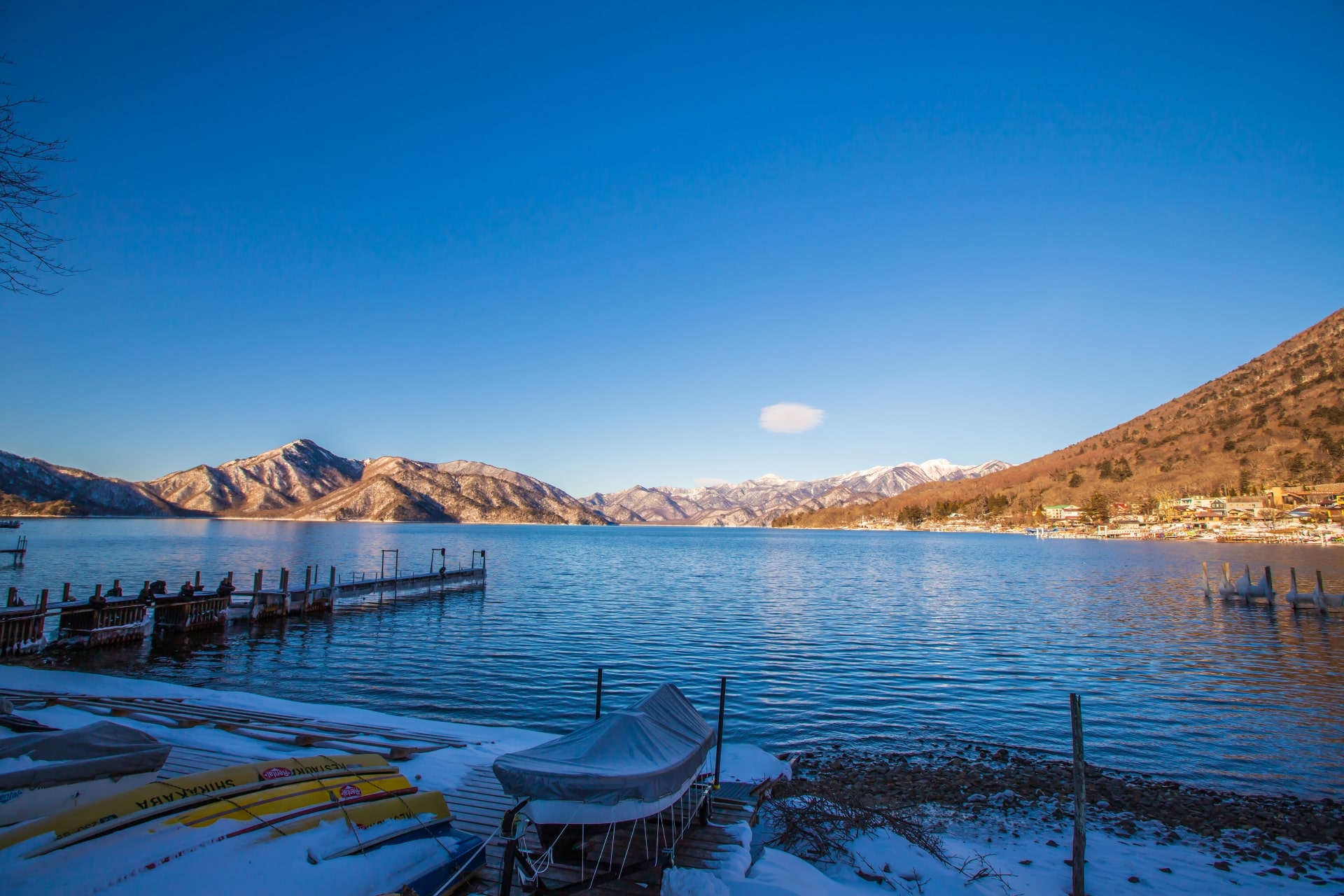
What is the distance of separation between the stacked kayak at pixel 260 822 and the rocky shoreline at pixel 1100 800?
7789 mm

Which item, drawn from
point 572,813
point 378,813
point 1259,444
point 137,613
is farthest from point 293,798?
point 1259,444

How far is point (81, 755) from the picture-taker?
31.4ft

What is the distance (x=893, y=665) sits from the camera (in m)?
27.8

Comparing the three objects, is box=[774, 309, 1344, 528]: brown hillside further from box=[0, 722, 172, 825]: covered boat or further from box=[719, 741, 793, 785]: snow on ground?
box=[0, 722, 172, 825]: covered boat

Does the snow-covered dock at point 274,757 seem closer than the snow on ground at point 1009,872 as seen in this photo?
Yes

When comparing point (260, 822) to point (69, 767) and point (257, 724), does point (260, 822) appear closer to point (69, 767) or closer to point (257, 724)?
point (69, 767)

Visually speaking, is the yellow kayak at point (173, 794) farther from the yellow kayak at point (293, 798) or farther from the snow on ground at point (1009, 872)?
the snow on ground at point (1009, 872)

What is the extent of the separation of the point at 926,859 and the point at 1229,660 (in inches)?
1055

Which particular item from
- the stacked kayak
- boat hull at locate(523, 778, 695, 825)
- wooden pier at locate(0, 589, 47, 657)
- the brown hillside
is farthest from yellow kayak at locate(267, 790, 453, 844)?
the brown hillside

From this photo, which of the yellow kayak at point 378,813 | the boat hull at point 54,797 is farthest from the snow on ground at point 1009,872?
the boat hull at point 54,797

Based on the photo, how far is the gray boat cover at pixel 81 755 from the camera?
8.97 metres

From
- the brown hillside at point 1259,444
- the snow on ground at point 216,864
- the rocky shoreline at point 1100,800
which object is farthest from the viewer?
the brown hillside at point 1259,444

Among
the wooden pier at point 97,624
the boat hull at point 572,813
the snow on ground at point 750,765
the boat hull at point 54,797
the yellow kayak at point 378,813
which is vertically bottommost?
the snow on ground at point 750,765

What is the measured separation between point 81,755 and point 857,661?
85.6 ft
